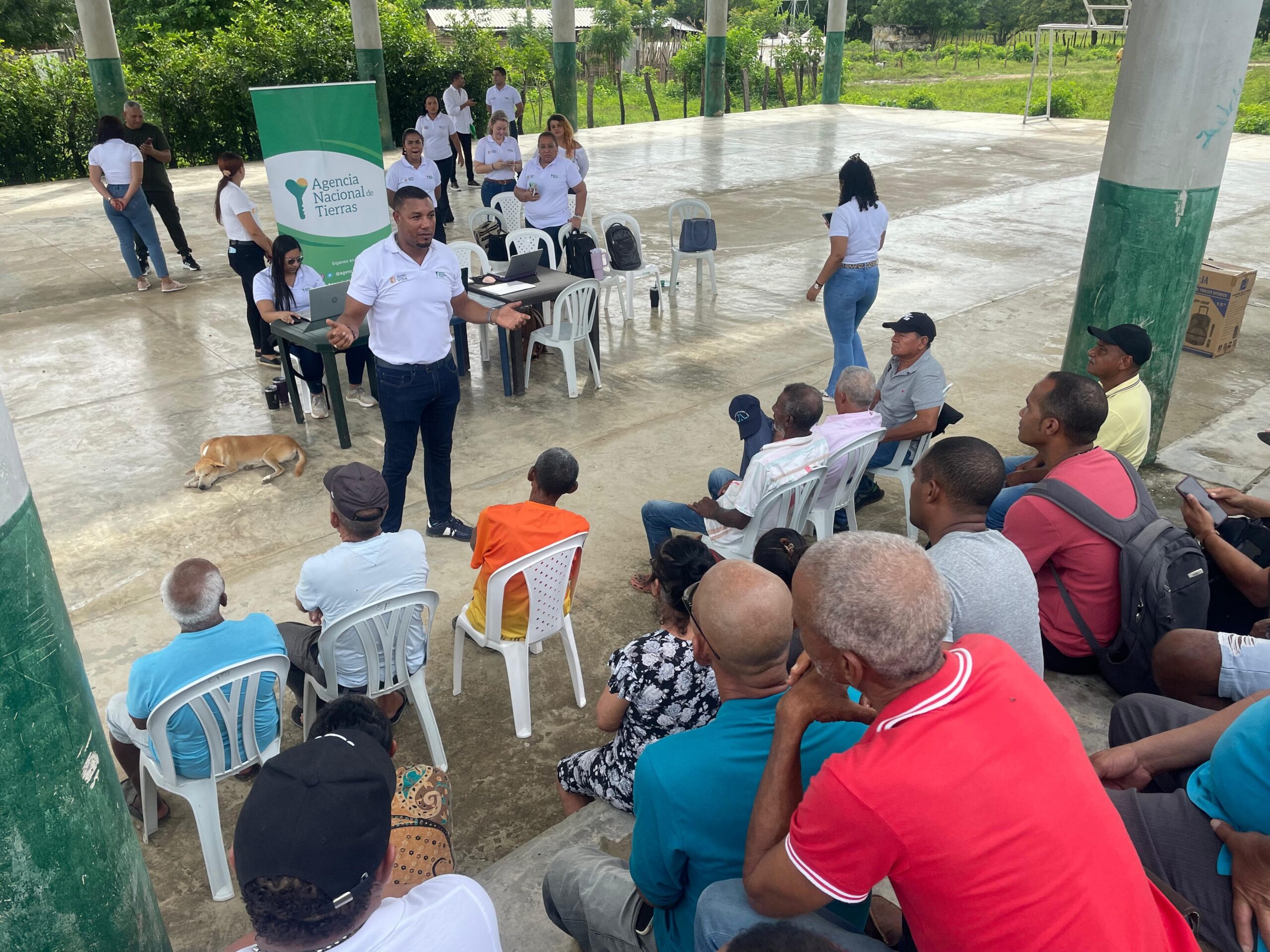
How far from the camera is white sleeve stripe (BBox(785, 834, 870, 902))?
154cm

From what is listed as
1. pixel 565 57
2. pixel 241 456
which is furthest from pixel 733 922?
pixel 565 57

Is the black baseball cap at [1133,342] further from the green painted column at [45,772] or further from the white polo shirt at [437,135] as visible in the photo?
the white polo shirt at [437,135]

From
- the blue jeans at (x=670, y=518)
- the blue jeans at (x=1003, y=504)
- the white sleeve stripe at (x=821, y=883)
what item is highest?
the white sleeve stripe at (x=821, y=883)

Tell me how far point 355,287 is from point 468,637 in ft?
5.67

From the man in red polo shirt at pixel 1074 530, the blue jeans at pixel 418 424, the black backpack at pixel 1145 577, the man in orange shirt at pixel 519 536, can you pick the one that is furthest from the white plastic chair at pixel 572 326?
the black backpack at pixel 1145 577

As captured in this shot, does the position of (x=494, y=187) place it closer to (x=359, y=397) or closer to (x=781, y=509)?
(x=359, y=397)

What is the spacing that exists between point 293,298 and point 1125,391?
4.81 m

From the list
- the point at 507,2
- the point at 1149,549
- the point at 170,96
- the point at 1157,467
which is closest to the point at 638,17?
the point at 507,2

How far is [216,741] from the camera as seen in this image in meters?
2.72

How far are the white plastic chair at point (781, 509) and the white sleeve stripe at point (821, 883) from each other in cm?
223

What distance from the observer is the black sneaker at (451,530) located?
15.6 feet

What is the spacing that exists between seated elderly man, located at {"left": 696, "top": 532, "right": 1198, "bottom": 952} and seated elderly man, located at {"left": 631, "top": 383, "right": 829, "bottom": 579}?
6.72ft

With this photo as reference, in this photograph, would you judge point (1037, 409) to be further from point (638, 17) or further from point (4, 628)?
point (638, 17)

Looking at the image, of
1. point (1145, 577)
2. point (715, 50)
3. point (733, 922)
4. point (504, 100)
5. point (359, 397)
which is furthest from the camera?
point (715, 50)
